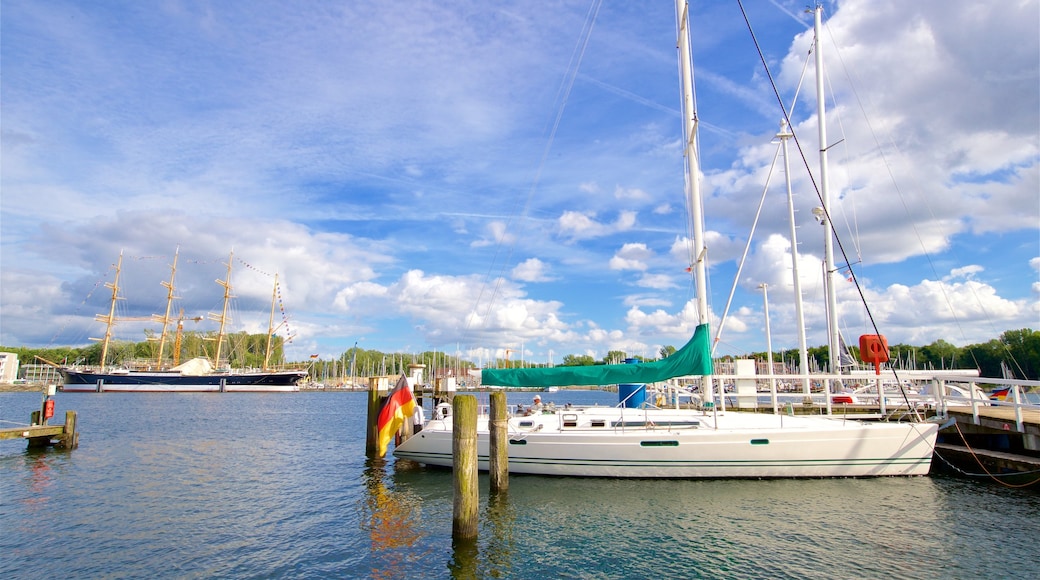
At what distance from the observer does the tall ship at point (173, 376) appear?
112 m

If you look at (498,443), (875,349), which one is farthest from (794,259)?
(498,443)

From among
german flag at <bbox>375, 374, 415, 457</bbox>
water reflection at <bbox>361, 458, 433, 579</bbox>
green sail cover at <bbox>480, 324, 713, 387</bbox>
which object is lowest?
water reflection at <bbox>361, 458, 433, 579</bbox>

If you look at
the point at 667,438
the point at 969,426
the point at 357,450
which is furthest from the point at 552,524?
the point at 357,450

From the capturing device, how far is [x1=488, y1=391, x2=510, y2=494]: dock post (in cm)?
1716

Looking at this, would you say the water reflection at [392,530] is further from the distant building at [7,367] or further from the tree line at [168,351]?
the distant building at [7,367]

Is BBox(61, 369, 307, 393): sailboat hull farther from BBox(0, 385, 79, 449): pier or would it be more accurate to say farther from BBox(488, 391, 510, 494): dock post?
BBox(488, 391, 510, 494): dock post

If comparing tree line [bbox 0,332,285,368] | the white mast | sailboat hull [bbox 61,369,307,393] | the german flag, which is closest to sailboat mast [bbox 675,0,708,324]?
the white mast

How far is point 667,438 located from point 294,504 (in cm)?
1220

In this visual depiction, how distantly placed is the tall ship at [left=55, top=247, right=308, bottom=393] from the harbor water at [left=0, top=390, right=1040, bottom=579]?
→ 106 m

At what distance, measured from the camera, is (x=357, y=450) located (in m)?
30.1

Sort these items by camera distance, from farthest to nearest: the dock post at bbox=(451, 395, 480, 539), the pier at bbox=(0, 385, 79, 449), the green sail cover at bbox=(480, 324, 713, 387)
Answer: the pier at bbox=(0, 385, 79, 449) → the green sail cover at bbox=(480, 324, 713, 387) → the dock post at bbox=(451, 395, 480, 539)

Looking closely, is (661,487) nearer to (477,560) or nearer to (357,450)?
(477,560)

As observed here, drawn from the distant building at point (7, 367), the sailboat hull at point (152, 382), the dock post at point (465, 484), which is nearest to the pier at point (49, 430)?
the dock post at point (465, 484)

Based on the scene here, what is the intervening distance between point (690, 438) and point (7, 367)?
180m
